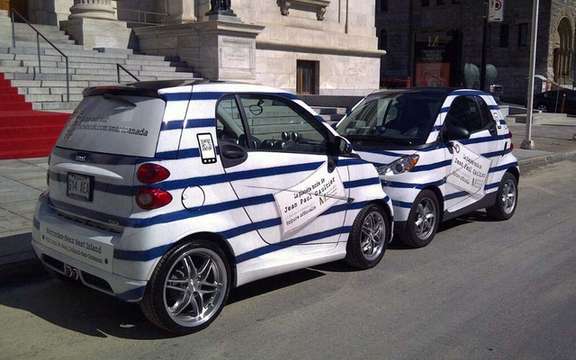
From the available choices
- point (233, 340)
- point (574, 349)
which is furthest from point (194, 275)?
point (574, 349)

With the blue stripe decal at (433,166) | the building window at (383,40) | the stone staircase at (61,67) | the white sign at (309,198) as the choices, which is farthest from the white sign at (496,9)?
the building window at (383,40)

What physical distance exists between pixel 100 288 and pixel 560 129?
78.9 feet

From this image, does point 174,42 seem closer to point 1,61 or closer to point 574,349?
point 1,61

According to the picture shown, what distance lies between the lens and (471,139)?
7730 mm

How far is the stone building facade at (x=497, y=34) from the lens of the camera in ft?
164

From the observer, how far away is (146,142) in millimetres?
4270

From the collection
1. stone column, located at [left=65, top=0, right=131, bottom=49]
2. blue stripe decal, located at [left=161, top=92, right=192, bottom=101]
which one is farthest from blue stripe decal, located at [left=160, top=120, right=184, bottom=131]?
stone column, located at [left=65, top=0, right=131, bottom=49]

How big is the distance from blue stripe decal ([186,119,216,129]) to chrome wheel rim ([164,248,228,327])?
888mm

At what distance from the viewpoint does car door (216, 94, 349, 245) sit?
15.7 ft

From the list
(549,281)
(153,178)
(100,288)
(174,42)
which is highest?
(174,42)

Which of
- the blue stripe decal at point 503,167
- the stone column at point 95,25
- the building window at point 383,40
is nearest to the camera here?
the blue stripe decal at point 503,167

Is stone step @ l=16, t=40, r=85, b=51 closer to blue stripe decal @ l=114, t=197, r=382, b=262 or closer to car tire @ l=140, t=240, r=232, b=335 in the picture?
blue stripe decal @ l=114, t=197, r=382, b=262

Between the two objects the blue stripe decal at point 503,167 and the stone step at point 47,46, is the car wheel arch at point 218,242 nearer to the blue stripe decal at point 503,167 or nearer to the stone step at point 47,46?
the blue stripe decal at point 503,167

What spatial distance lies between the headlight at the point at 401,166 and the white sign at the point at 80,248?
342 cm
